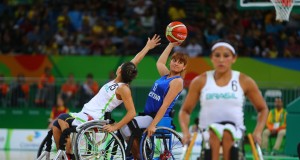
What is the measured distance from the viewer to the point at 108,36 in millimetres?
A: 27719

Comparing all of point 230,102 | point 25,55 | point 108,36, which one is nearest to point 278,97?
point 108,36

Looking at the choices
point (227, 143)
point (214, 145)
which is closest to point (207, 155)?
point (214, 145)

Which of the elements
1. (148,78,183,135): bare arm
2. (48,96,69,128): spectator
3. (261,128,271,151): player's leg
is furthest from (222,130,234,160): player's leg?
(48,96,69,128): spectator

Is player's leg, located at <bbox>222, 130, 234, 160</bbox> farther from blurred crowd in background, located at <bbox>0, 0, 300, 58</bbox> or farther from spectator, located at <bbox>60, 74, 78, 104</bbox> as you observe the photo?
blurred crowd in background, located at <bbox>0, 0, 300, 58</bbox>

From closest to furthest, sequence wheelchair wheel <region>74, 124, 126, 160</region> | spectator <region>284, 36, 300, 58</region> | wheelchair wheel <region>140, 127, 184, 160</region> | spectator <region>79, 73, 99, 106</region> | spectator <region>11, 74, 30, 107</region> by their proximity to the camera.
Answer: wheelchair wheel <region>74, 124, 126, 160</region>, wheelchair wheel <region>140, 127, 184, 160</region>, spectator <region>79, 73, 99, 106</region>, spectator <region>11, 74, 30, 107</region>, spectator <region>284, 36, 300, 58</region>

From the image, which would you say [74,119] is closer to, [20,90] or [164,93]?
[164,93]

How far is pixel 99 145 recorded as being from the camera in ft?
40.1

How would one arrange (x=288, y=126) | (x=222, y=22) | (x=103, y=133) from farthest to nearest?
1. (x=222, y=22)
2. (x=288, y=126)
3. (x=103, y=133)

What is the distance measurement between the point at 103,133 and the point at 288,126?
231 inches

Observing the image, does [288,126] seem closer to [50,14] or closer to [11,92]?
[11,92]

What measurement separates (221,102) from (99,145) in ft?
12.5

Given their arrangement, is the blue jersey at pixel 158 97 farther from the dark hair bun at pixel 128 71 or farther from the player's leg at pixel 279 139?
the player's leg at pixel 279 139

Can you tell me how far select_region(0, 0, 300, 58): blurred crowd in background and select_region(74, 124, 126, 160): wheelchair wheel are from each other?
13650mm

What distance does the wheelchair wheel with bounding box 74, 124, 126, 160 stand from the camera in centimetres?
1200
